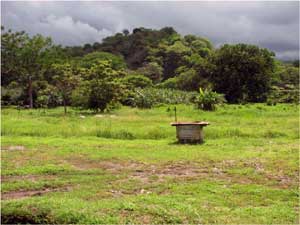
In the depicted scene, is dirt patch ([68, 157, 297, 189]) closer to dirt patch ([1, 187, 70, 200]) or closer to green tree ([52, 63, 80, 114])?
dirt patch ([1, 187, 70, 200])

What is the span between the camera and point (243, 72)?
3525cm

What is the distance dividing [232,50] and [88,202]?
104 ft

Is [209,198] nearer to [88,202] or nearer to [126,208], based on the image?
[126,208]

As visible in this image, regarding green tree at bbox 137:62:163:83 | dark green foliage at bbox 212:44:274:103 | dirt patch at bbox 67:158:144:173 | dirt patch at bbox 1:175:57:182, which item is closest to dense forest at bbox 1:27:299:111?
dark green foliage at bbox 212:44:274:103

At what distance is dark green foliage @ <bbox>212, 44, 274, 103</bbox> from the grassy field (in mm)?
21431

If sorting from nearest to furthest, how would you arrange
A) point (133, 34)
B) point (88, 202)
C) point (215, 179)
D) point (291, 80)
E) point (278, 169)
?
point (88, 202) → point (215, 179) → point (278, 169) → point (291, 80) → point (133, 34)

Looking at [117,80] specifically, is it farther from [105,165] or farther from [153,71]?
[153,71]

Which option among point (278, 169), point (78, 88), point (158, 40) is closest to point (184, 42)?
point (158, 40)

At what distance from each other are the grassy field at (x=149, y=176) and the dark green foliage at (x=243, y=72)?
70.3 ft

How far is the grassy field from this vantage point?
530 centimetres

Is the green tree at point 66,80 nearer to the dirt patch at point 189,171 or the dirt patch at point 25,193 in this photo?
the dirt patch at point 189,171

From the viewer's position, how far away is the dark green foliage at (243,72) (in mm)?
34969

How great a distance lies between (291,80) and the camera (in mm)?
44312

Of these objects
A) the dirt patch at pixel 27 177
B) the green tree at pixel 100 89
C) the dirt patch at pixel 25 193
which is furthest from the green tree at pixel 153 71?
the dirt patch at pixel 25 193
